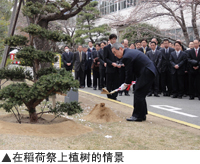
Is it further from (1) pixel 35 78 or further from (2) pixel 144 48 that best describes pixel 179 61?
(1) pixel 35 78

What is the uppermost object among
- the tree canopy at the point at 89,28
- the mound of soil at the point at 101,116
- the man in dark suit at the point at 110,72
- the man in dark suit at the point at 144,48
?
the tree canopy at the point at 89,28

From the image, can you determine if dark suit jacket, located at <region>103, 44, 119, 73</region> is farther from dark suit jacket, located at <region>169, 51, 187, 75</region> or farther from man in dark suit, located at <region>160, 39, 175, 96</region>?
man in dark suit, located at <region>160, 39, 175, 96</region>

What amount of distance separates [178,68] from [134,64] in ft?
17.8

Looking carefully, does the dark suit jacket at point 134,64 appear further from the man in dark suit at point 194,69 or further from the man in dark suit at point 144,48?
the man in dark suit at point 144,48

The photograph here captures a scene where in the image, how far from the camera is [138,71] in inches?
254

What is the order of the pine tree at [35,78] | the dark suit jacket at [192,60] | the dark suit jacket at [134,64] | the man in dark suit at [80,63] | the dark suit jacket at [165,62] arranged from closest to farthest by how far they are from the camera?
the pine tree at [35,78]
the dark suit jacket at [134,64]
the dark suit jacket at [192,60]
the dark suit jacket at [165,62]
the man in dark suit at [80,63]

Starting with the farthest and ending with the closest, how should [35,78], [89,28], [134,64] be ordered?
[89,28], [134,64], [35,78]

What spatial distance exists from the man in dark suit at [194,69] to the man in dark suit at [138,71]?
198 inches

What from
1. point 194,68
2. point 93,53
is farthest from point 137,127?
point 93,53

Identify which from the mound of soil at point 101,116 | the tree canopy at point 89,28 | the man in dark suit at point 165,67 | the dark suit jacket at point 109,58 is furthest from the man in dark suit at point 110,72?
the tree canopy at point 89,28

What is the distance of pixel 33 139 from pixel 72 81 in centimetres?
117

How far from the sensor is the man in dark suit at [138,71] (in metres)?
6.23

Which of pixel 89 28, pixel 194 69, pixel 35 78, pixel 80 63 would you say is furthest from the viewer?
pixel 89 28

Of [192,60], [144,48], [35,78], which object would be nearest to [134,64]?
[35,78]
